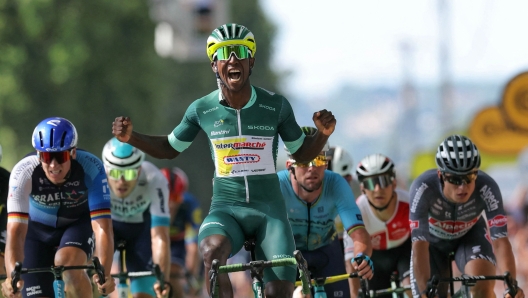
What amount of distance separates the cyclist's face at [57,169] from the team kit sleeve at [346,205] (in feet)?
7.64

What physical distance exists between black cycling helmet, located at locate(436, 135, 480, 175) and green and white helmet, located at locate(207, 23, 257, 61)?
2.32 metres

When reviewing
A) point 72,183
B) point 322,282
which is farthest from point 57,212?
point 322,282

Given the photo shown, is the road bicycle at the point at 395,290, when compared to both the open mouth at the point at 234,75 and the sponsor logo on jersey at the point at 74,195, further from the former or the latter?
the open mouth at the point at 234,75

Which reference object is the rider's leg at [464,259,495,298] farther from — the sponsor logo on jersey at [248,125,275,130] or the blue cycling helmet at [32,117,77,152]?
the blue cycling helmet at [32,117,77,152]

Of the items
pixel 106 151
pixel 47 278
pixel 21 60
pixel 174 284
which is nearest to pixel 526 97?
pixel 174 284

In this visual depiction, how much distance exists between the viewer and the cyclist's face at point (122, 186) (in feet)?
40.8

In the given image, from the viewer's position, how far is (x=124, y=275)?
11805 millimetres

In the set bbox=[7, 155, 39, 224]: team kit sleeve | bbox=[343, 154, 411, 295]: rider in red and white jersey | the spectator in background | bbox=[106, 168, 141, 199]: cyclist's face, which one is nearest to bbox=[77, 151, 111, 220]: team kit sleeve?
bbox=[7, 155, 39, 224]: team kit sleeve

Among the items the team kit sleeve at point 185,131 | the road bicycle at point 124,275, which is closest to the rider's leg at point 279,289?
the team kit sleeve at point 185,131

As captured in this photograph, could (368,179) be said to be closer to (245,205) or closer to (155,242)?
(155,242)

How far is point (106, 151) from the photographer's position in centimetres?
1257

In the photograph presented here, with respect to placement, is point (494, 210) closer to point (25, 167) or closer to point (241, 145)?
point (241, 145)

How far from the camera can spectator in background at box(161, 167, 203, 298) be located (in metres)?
14.3

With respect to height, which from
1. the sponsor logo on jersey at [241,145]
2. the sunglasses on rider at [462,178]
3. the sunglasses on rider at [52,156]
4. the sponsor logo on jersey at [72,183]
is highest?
the sunglasses on rider at [52,156]
